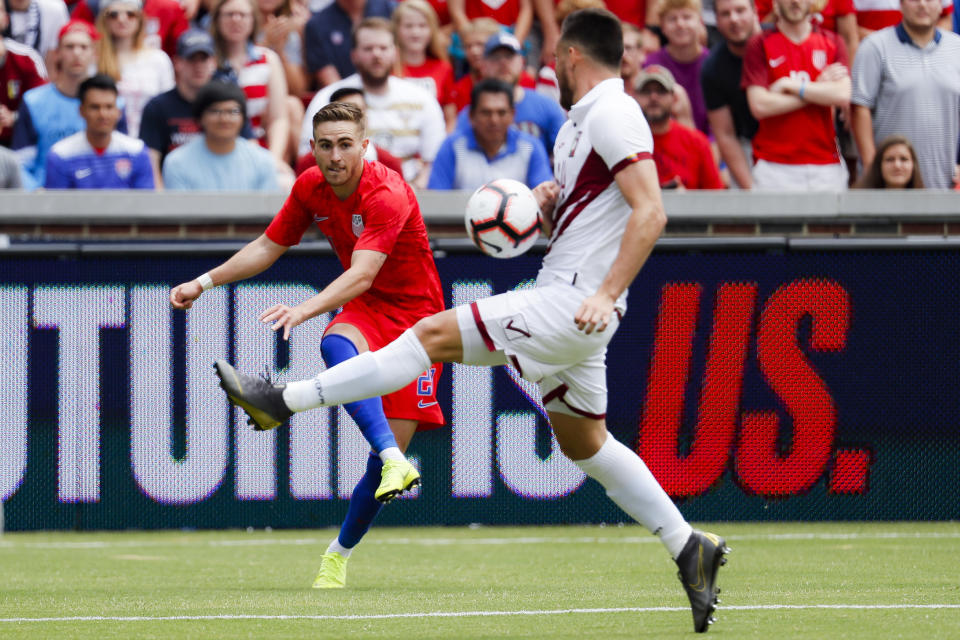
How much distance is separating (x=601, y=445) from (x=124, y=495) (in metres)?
5.23

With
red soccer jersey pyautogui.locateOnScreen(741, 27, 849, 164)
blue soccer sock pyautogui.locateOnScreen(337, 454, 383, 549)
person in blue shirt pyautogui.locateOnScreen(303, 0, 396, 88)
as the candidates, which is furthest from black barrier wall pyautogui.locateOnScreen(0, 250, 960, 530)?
person in blue shirt pyautogui.locateOnScreen(303, 0, 396, 88)

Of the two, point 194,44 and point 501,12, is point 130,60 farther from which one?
point 501,12

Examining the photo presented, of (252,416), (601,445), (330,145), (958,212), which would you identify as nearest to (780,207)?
(958,212)

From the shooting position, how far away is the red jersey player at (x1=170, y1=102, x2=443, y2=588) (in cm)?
680

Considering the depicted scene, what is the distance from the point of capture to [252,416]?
5398mm

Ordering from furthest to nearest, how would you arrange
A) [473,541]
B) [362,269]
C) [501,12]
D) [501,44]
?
[501,12], [501,44], [473,541], [362,269]

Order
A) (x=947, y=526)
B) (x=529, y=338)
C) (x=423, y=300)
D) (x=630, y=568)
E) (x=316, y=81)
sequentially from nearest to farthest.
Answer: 1. (x=529, y=338)
2. (x=423, y=300)
3. (x=630, y=568)
4. (x=947, y=526)
5. (x=316, y=81)

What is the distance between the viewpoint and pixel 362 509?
7238mm

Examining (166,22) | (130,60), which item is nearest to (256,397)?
(130,60)

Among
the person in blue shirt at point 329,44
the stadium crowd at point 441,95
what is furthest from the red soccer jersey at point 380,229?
the person in blue shirt at point 329,44

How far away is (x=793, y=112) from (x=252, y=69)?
4.22 metres

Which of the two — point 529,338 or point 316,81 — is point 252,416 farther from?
point 316,81

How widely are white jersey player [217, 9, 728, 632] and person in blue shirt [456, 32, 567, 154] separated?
6.08 meters

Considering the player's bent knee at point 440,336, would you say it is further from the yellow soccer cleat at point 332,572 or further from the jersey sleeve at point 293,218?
the yellow soccer cleat at point 332,572
